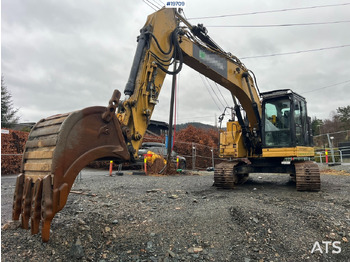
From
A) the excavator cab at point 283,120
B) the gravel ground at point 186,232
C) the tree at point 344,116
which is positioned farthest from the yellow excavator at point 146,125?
the tree at point 344,116

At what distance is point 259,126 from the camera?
7.56m

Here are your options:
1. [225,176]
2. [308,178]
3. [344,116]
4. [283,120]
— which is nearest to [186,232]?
[225,176]

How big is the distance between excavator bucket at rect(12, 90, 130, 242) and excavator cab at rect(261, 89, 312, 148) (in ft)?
16.7

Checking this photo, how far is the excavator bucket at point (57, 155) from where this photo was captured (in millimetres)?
2406

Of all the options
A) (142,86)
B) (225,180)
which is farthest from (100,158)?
(225,180)

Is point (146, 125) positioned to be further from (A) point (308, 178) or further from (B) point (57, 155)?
(A) point (308, 178)

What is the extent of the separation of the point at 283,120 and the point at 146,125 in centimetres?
448

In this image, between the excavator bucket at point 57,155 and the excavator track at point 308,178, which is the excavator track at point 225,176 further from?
the excavator bucket at point 57,155

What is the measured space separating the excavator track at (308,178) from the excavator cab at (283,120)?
67 cm

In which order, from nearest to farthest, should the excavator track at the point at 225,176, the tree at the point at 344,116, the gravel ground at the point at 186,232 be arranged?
1. the gravel ground at the point at 186,232
2. the excavator track at the point at 225,176
3. the tree at the point at 344,116

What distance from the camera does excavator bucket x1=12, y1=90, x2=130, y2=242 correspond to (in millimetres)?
2406

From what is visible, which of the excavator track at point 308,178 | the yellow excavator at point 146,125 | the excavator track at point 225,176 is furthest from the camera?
the excavator track at point 225,176

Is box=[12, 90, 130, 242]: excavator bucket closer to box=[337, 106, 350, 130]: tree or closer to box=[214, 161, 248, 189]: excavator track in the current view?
box=[214, 161, 248, 189]: excavator track

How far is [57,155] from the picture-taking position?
252 centimetres
